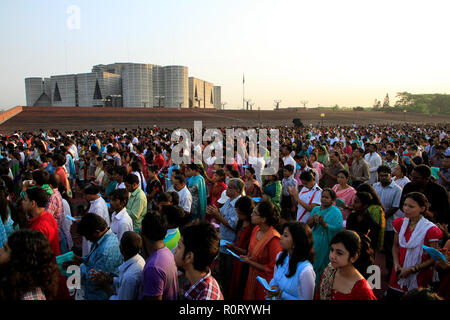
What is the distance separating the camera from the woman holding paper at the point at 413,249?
2.90 meters

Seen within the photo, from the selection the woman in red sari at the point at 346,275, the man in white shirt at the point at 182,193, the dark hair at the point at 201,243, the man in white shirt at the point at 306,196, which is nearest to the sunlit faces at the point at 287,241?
the woman in red sari at the point at 346,275

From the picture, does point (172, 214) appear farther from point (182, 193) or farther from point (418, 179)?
point (418, 179)

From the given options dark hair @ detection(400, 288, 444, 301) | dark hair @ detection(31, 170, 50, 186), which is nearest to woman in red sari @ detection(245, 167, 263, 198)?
dark hair @ detection(31, 170, 50, 186)

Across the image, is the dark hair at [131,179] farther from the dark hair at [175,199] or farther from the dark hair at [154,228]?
the dark hair at [154,228]

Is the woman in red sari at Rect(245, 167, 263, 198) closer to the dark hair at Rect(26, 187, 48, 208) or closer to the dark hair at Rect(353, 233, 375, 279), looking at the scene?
the dark hair at Rect(353, 233, 375, 279)

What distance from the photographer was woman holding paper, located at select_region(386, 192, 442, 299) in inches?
114

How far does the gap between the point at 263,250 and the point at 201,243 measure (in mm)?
974

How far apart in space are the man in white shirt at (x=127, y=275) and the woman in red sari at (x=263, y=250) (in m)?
0.98

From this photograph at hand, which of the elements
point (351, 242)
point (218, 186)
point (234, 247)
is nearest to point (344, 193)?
point (218, 186)
